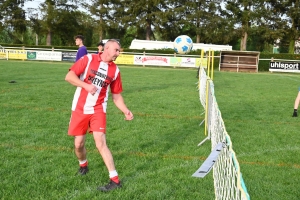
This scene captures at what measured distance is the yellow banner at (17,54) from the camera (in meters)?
34.6

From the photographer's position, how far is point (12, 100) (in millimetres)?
10320

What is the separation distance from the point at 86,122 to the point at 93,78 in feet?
1.77

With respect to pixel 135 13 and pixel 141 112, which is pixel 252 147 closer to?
pixel 141 112

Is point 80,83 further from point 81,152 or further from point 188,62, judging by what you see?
point 188,62

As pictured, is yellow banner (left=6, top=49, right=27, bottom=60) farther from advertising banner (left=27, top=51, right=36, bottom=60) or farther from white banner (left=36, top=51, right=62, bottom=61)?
white banner (left=36, top=51, right=62, bottom=61)

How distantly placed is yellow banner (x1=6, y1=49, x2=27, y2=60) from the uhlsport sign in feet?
78.1

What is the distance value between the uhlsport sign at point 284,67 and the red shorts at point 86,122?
29.4 metres

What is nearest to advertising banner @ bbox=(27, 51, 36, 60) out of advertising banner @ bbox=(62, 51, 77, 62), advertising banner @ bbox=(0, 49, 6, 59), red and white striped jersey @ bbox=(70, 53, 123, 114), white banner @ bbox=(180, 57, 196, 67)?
advertising banner @ bbox=(0, 49, 6, 59)

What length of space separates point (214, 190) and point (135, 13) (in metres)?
58.4

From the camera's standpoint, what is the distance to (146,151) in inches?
229

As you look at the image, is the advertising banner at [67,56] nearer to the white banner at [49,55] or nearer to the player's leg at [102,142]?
the white banner at [49,55]

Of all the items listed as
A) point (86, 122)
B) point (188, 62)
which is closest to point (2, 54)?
point (188, 62)

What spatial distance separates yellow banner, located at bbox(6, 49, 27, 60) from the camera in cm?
3458

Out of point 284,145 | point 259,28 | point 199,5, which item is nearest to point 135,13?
point 199,5
